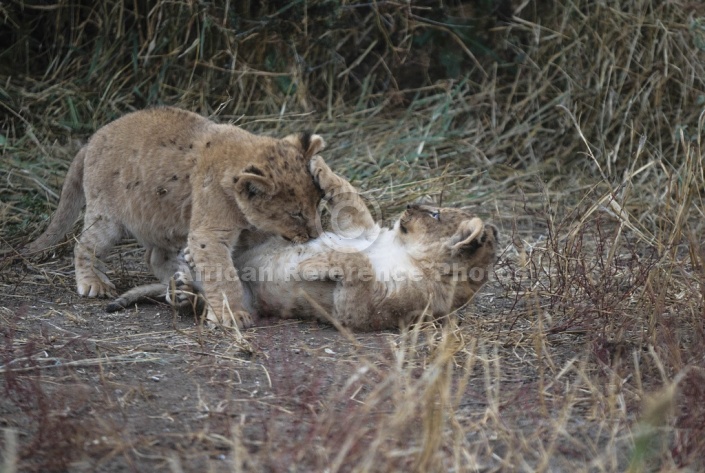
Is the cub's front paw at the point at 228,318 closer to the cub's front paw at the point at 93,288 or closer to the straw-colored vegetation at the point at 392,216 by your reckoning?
the straw-colored vegetation at the point at 392,216

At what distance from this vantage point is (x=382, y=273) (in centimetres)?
512

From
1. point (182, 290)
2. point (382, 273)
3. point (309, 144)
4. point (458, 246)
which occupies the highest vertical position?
point (309, 144)

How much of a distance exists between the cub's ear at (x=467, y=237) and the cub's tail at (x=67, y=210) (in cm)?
260

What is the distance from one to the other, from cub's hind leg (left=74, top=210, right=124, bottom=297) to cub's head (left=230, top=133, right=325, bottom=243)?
1065 millimetres

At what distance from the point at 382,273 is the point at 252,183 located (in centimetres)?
88

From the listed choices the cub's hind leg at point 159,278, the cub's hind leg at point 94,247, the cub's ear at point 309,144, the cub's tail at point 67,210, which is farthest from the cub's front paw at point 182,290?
the cub's tail at point 67,210

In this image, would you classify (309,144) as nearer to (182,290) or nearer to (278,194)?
(278,194)

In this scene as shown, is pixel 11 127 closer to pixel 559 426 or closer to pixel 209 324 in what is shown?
pixel 209 324

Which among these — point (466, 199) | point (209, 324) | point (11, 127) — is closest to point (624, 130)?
point (466, 199)

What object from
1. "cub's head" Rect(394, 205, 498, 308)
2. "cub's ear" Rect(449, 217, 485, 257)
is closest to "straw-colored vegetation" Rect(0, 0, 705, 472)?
"cub's head" Rect(394, 205, 498, 308)

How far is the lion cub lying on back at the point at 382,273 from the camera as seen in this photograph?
5.11 metres

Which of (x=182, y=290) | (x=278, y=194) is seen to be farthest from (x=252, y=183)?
(x=182, y=290)

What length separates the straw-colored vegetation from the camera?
356cm

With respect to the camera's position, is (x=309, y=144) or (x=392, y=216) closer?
(x=309, y=144)
